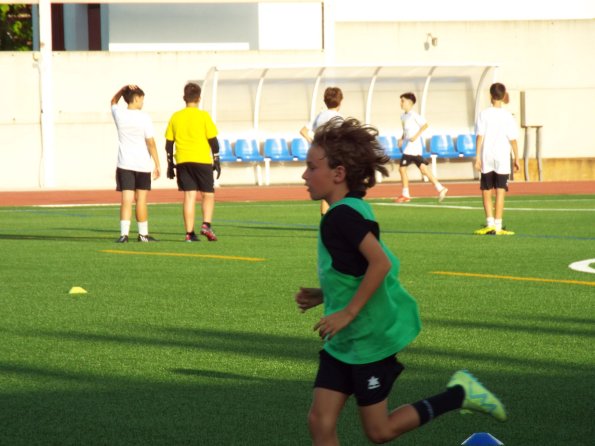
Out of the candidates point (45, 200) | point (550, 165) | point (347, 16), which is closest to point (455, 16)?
point (347, 16)

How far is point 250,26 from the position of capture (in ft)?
131

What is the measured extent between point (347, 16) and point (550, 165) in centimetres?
847

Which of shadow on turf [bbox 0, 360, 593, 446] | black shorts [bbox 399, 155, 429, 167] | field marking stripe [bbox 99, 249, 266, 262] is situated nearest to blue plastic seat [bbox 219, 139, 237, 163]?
black shorts [bbox 399, 155, 429, 167]

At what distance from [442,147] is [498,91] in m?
19.5

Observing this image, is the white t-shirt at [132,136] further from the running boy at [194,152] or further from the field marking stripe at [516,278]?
the field marking stripe at [516,278]

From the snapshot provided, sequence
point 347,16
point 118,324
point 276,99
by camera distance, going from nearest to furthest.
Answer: point 118,324
point 276,99
point 347,16

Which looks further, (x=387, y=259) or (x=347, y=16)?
(x=347, y=16)

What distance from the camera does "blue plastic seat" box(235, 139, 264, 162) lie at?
36031 mm

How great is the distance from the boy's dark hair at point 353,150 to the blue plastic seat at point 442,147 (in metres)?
31.8

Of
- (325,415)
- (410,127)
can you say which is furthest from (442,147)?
(325,415)

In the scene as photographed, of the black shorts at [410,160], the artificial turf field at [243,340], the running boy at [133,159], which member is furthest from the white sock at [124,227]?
the black shorts at [410,160]

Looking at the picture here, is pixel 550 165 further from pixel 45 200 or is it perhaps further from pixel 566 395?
pixel 566 395

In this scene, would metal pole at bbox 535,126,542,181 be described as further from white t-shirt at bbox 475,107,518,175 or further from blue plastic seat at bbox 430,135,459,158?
white t-shirt at bbox 475,107,518,175

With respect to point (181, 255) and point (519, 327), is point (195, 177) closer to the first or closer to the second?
point (181, 255)
